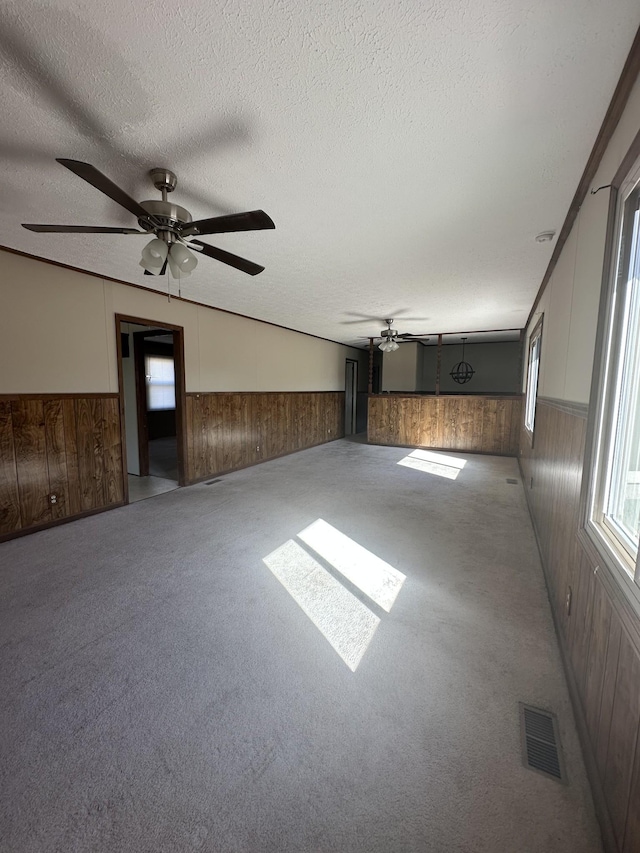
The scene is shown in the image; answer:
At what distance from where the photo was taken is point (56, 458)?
11.4ft

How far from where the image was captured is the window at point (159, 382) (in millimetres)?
7961

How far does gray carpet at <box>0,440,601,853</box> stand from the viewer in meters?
1.07

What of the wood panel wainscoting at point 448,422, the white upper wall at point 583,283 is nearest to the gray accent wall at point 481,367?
the wood panel wainscoting at point 448,422

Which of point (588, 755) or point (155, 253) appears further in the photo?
point (155, 253)

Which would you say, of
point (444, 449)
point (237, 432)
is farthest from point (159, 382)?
point (444, 449)

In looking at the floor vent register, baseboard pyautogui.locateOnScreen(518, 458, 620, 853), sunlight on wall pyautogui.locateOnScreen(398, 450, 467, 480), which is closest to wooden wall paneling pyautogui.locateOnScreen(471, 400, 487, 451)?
sunlight on wall pyautogui.locateOnScreen(398, 450, 467, 480)

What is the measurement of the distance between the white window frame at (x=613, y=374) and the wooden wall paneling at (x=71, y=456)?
429cm

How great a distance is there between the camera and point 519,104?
1516 mm

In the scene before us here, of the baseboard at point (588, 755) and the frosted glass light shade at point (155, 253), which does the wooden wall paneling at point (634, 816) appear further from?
the frosted glass light shade at point (155, 253)

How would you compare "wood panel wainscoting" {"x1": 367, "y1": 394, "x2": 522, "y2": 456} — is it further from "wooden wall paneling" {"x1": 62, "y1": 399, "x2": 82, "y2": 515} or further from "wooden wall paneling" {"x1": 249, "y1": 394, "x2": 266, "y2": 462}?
"wooden wall paneling" {"x1": 62, "y1": 399, "x2": 82, "y2": 515}

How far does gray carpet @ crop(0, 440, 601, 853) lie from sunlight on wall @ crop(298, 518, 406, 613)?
18 millimetres

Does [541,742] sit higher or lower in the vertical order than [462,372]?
lower

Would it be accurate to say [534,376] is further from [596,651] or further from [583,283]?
[596,651]

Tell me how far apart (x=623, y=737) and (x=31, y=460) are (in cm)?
431
